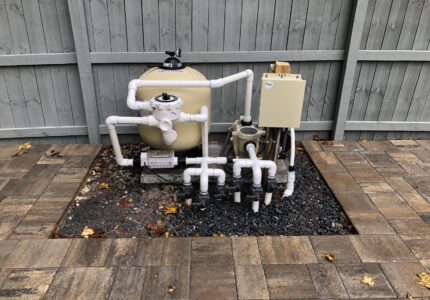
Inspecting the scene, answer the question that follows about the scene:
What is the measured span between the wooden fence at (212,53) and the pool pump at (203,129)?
452mm

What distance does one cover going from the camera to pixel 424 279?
1.99 meters

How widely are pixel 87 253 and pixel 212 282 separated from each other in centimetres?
81

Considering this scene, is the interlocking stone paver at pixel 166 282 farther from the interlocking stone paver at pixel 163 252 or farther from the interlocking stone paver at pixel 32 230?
the interlocking stone paver at pixel 32 230

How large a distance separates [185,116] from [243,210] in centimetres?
83

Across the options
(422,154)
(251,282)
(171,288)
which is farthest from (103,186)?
(422,154)

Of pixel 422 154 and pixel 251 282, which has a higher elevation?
pixel 422 154

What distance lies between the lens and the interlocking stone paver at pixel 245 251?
210 centimetres

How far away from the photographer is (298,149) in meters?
3.50

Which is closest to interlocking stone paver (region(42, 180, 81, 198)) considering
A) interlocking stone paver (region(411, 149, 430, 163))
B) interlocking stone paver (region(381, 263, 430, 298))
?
interlocking stone paver (region(381, 263, 430, 298))

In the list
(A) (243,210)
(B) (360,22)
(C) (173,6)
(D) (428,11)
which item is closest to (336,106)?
(B) (360,22)

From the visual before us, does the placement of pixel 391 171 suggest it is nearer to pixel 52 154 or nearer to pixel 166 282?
pixel 166 282

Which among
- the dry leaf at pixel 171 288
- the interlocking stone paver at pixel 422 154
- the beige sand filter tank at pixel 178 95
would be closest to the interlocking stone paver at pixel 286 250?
the dry leaf at pixel 171 288

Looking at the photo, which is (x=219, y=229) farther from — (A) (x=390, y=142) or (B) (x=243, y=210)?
(A) (x=390, y=142)

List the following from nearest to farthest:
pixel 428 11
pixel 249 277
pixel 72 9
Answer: pixel 249 277, pixel 72 9, pixel 428 11
